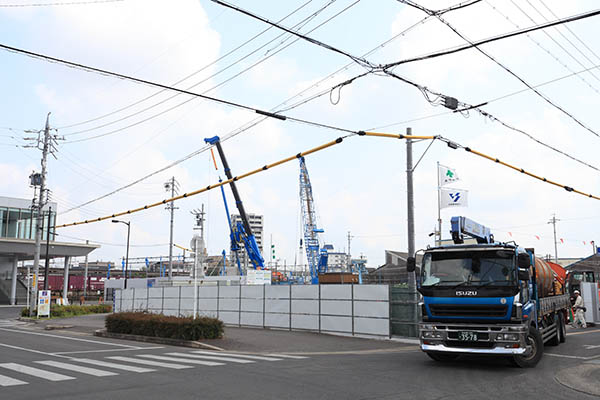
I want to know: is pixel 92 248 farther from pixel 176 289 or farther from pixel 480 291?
pixel 480 291

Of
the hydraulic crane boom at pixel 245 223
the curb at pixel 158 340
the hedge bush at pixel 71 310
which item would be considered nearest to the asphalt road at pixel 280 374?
the curb at pixel 158 340

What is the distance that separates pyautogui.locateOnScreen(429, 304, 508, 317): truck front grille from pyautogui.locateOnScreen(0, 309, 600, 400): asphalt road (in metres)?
1.33

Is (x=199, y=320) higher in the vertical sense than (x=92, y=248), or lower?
lower

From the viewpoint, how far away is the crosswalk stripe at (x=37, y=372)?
1093 centimetres

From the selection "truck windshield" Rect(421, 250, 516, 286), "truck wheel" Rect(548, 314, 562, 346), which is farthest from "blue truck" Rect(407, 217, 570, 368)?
"truck wheel" Rect(548, 314, 562, 346)

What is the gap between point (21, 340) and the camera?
21281mm

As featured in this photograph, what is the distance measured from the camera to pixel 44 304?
1465 inches

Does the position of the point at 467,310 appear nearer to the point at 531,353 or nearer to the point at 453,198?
the point at 531,353

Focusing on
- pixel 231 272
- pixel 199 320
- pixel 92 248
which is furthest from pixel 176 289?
pixel 92 248

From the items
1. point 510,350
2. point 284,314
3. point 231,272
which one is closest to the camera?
point 510,350

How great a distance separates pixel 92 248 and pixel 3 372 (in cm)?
6334

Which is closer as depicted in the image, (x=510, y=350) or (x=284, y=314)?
(x=510, y=350)

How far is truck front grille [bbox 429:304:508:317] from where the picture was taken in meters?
11.7

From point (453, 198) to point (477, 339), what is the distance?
423 inches
